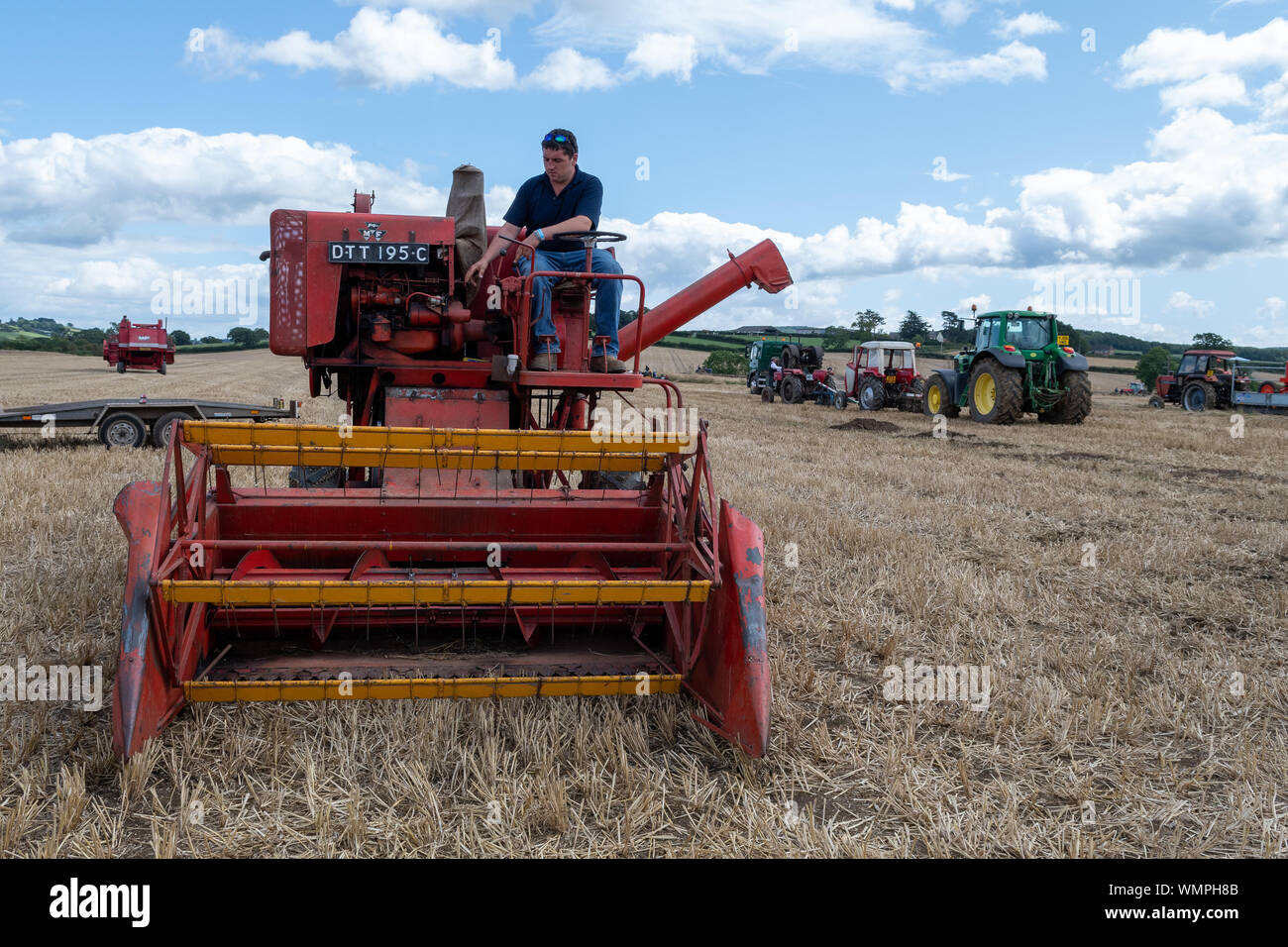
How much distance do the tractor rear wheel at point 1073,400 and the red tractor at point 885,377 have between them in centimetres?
368

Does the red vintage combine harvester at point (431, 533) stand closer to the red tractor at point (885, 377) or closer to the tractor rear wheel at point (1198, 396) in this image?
the red tractor at point (885, 377)

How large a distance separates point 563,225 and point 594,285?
0.41m

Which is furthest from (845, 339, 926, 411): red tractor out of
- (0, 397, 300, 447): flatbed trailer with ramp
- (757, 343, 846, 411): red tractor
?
(0, 397, 300, 447): flatbed trailer with ramp

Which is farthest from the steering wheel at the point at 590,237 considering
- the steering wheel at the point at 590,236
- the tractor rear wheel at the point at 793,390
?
the tractor rear wheel at the point at 793,390

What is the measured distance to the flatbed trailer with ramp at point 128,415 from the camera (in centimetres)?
930

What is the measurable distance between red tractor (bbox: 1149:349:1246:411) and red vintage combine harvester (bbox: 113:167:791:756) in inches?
906

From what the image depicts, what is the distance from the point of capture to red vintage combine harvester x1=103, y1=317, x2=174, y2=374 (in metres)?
23.5

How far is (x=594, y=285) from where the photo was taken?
5129 mm

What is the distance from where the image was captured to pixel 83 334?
59156 mm

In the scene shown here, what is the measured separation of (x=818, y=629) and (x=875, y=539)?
1981mm

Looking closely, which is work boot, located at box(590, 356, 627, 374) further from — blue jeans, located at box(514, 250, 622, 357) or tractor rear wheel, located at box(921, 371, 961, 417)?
tractor rear wheel, located at box(921, 371, 961, 417)
